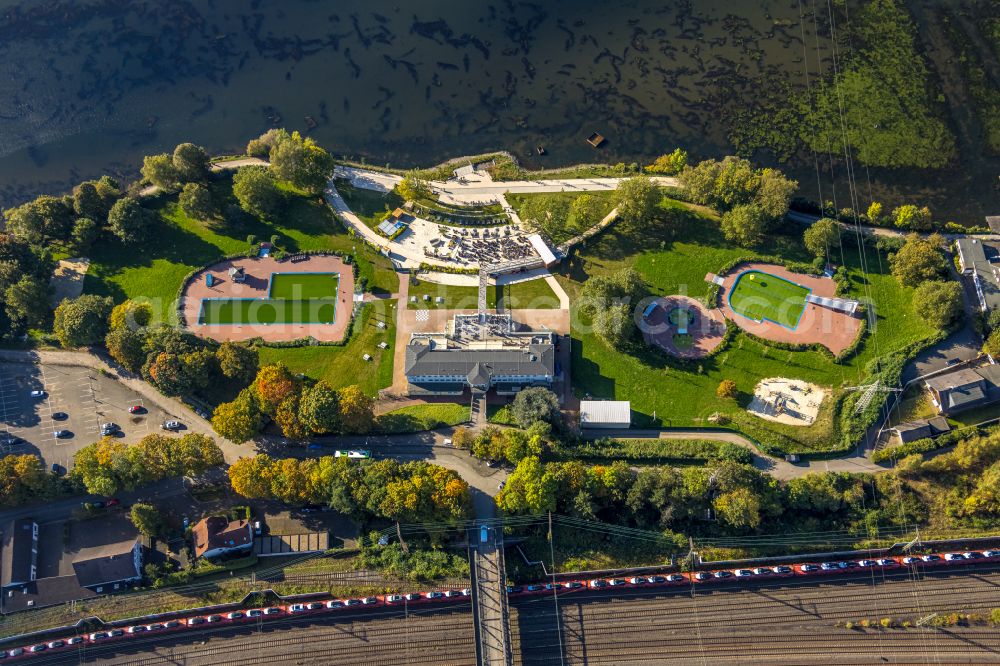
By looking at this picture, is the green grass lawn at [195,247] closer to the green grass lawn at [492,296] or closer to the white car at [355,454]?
the green grass lawn at [492,296]

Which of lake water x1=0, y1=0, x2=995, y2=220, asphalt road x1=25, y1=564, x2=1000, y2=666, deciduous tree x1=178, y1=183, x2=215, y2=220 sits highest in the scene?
lake water x1=0, y1=0, x2=995, y2=220

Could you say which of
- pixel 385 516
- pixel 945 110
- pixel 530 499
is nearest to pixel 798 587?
pixel 530 499

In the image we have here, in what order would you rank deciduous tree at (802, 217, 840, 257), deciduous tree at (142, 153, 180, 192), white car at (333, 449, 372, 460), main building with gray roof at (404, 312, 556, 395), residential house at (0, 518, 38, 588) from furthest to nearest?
1. deciduous tree at (142, 153, 180, 192)
2. deciduous tree at (802, 217, 840, 257)
3. main building with gray roof at (404, 312, 556, 395)
4. white car at (333, 449, 372, 460)
5. residential house at (0, 518, 38, 588)

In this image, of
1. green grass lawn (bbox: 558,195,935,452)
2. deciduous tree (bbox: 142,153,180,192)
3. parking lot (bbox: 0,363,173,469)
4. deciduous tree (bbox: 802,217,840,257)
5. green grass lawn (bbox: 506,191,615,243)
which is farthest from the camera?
deciduous tree (bbox: 142,153,180,192)

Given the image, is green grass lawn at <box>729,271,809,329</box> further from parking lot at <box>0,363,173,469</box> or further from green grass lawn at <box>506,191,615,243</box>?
parking lot at <box>0,363,173,469</box>

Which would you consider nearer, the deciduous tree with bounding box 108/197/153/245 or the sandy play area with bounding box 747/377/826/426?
the sandy play area with bounding box 747/377/826/426

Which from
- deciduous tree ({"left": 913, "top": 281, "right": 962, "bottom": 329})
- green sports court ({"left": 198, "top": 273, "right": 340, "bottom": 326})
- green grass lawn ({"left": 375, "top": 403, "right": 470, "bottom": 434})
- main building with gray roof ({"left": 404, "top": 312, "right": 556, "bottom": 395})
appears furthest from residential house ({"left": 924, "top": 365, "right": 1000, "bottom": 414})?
green sports court ({"left": 198, "top": 273, "right": 340, "bottom": 326})
